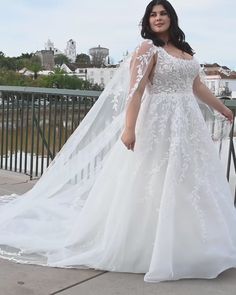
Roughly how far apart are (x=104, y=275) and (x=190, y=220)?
0.71m

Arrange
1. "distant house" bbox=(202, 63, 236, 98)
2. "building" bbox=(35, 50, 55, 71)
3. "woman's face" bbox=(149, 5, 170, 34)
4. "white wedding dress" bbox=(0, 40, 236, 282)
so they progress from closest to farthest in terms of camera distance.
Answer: "white wedding dress" bbox=(0, 40, 236, 282)
"woman's face" bbox=(149, 5, 170, 34)
"distant house" bbox=(202, 63, 236, 98)
"building" bbox=(35, 50, 55, 71)

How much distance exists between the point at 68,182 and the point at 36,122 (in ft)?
8.98

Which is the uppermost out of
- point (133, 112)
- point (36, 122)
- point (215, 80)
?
point (215, 80)

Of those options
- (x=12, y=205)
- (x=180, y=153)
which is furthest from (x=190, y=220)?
(x=12, y=205)

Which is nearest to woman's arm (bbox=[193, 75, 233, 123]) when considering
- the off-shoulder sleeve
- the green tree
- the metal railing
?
the off-shoulder sleeve

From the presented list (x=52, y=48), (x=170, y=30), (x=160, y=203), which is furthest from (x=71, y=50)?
(x=160, y=203)

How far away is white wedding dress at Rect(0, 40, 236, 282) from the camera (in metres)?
3.47

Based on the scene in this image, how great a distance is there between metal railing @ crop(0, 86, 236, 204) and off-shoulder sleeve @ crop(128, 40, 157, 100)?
2489mm

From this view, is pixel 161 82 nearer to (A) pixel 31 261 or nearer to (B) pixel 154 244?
(B) pixel 154 244

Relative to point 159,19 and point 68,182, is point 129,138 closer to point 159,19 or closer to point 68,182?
point 159,19

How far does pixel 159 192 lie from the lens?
3576mm

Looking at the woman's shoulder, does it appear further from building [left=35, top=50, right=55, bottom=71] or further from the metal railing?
building [left=35, top=50, right=55, bottom=71]

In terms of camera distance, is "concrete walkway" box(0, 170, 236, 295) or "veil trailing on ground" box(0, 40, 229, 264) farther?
"veil trailing on ground" box(0, 40, 229, 264)

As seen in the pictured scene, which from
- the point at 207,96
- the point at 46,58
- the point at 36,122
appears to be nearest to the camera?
the point at 207,96
